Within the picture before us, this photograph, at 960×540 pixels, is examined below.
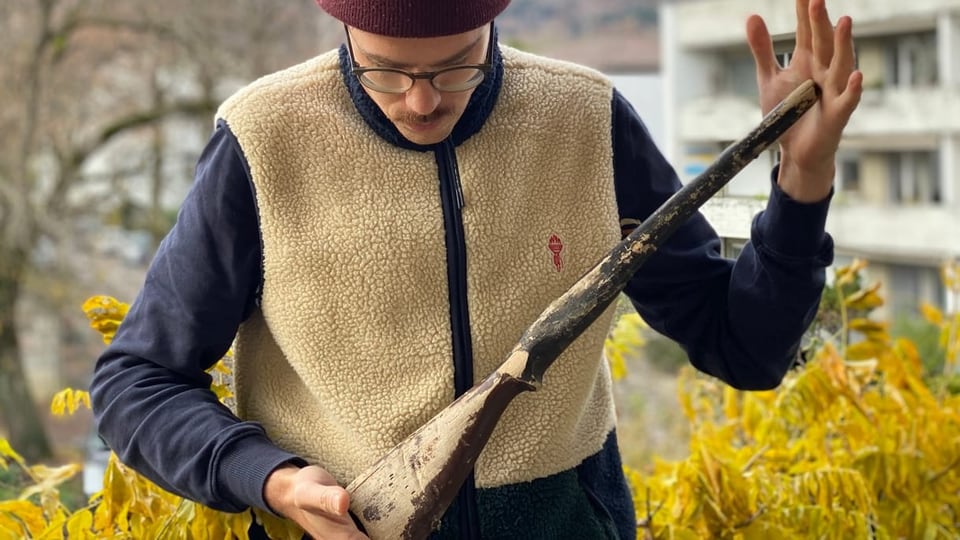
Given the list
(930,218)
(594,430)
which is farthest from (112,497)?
(930,218)

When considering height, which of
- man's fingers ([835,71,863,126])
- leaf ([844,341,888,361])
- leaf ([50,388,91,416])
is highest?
man's fingers ([835,71,863,126])

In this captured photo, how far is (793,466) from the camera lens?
1.88 metres

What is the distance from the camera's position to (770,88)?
1.16 m

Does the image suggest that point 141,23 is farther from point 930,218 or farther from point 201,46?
point 930,218

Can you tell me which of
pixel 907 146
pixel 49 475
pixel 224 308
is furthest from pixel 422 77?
pixel 907 146

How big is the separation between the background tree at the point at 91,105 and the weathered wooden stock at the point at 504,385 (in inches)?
364

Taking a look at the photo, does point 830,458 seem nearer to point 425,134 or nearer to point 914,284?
point 425,134

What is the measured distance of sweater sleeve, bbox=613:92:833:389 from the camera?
120cm

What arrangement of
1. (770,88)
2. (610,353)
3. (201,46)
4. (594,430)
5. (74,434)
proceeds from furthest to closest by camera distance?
(74,434) → (201,46) → (610,353) → (594,430) → (770,88)

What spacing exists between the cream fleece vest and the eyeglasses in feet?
0.30

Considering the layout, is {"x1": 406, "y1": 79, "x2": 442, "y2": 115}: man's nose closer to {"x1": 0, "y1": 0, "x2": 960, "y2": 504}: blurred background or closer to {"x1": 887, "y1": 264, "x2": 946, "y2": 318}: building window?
{"x1": 0, "y1": 0, "x2": 960, "y2": 504}: blurred background

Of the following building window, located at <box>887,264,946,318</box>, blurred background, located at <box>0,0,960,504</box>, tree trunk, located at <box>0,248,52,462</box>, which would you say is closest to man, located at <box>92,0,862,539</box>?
blurred background, located at <box>0,0,960,504</box>

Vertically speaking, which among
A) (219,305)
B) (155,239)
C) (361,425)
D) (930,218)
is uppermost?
(219,305)

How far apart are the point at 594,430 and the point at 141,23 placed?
10433 mm
